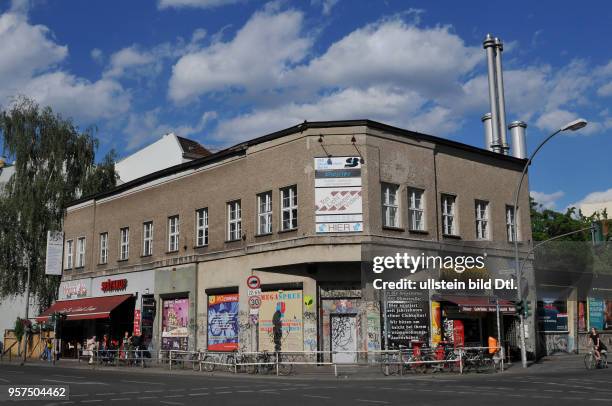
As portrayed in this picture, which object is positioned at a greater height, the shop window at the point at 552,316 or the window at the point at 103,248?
the window at the point at 103,248

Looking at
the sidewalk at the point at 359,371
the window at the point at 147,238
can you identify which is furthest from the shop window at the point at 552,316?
the window at the point at 147,238

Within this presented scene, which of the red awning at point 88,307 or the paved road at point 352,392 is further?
the red awning at point 88,307

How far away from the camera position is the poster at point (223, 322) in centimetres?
3012

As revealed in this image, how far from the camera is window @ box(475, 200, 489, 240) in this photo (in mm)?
31789

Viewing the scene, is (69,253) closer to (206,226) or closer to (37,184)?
(37,184)

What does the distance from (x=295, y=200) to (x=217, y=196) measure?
5.33 meters

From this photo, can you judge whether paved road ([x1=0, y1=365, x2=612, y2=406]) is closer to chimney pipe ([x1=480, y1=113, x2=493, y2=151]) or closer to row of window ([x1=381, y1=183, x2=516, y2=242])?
row of window ([x1=381, y1=183, x2=516, y2=242])

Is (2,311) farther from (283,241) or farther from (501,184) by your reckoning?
(501,184)

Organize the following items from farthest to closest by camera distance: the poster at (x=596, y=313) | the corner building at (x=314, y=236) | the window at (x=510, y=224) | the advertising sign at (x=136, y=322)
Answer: the poster at (x=596, y=313), the advertising sign at (x=136, y=322), the window at (x=510, y=224), the corner building at (x=314, y=236)

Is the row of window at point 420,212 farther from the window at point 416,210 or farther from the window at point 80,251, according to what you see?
the window at point 80,251

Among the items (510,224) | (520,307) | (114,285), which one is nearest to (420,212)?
(520,307)

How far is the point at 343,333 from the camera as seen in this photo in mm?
27094

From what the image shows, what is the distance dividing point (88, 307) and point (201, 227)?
10044mm

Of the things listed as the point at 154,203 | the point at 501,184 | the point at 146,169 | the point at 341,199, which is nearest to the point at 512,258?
the point at 501,184
